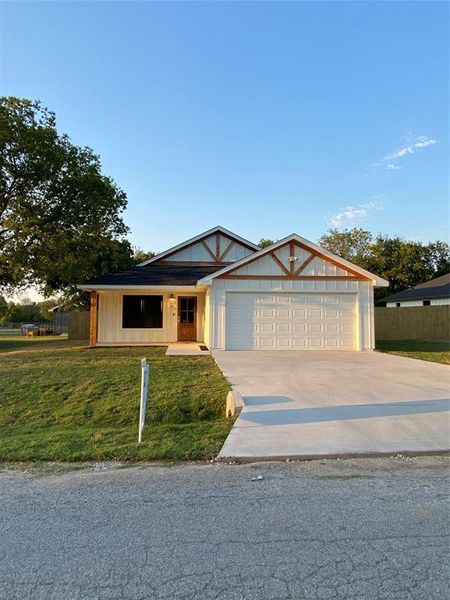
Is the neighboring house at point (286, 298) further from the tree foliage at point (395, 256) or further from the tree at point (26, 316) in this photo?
the tree at point (26, 316)

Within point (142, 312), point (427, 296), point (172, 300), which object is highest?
point (427, 296)

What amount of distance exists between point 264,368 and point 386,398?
3.82 m

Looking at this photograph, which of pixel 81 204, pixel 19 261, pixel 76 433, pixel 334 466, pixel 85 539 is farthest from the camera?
pixel 81 204

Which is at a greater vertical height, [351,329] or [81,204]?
[81,204]

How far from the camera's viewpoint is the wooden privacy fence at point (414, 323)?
23531 mm

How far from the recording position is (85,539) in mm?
3176

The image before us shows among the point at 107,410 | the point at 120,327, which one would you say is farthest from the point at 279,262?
the point at 107,410

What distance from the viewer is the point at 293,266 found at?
52.5 feet

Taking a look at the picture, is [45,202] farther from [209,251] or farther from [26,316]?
[26,316]

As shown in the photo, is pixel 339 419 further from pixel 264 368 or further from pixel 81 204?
pixel 81 204

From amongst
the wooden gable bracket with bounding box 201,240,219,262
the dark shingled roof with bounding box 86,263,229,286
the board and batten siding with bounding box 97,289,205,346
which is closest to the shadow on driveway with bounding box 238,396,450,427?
the dark shingled roof with bounding box 86,263,229,286

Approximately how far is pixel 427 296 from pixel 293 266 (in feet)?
56.3

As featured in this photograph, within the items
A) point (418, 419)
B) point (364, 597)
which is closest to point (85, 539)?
point (364, 597)

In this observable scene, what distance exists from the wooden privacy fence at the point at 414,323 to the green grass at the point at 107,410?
1650cm
